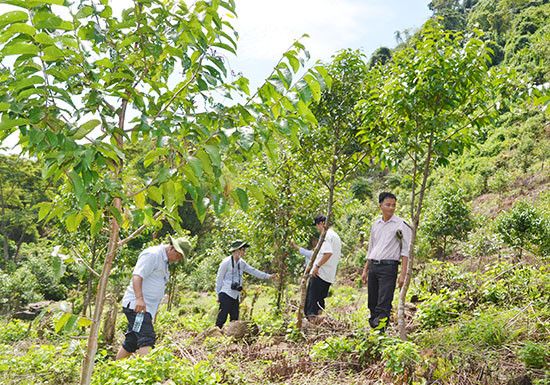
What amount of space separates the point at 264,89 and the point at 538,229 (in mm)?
10000

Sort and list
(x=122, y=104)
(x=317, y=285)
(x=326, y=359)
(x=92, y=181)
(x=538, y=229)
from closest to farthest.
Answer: (x=92, y=181), (x=122, y=104), (x=326, y=359), (x=317, y=285), (x=538, y=229)

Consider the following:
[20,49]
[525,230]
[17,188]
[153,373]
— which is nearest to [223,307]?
[153,373]

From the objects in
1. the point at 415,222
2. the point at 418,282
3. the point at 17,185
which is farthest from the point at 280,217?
the point at 17,185

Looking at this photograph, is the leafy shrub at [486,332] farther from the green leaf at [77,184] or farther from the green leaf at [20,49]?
the green leaf at [20,49]

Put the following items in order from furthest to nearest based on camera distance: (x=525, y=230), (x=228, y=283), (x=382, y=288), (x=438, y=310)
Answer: (x=525, y=230), (x=228, y=283), (x=438, y=310), (x=382, y=288)

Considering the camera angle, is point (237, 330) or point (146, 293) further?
point (237, 330)

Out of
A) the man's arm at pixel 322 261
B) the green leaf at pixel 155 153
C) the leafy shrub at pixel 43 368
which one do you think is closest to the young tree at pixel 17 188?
the leafy shrub at pixel 43 368

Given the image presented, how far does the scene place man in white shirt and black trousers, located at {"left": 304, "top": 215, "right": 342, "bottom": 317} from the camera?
5613 mm

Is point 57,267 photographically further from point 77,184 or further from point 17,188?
point 17,188

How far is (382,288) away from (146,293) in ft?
8.82

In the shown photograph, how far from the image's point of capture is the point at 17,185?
24078mm

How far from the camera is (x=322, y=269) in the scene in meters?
5.86

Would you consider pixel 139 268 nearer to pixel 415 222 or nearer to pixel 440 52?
pixel 415 222

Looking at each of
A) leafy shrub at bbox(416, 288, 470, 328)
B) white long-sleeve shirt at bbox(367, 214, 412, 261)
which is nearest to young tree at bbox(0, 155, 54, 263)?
white long-sleeve shirt at bbox(367, 214, 412, 261)
